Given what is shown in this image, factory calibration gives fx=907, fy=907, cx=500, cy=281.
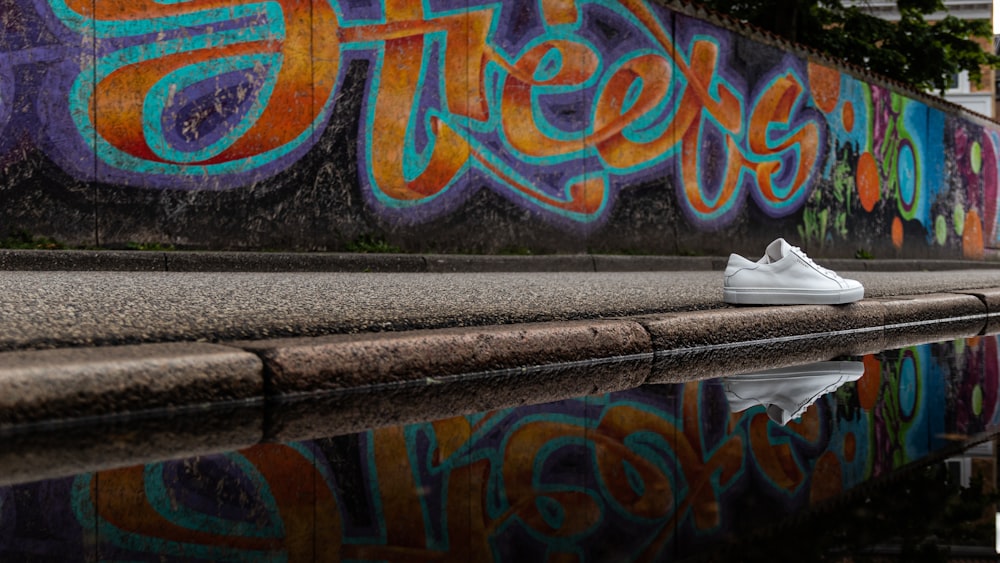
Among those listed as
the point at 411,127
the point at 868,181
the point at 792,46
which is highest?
the point at 792,46

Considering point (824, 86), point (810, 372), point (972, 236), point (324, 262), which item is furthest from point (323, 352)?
point (972, 236)

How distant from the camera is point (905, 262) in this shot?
1284 cm

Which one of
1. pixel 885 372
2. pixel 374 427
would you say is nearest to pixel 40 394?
pixel 374 427

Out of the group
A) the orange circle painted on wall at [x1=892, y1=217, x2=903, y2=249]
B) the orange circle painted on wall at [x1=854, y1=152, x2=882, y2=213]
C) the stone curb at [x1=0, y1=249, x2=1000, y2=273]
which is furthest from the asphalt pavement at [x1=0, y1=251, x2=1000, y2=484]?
the orange circle painted on wall at [x1=892, y1=217, x2=903, y2=249]

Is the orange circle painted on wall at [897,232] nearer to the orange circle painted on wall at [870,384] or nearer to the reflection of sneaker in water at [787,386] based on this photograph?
the orange circle painted on wall at [870,384]

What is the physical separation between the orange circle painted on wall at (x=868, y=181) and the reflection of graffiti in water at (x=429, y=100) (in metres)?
2.40

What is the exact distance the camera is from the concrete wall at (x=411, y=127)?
6441mm

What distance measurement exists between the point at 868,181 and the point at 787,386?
11.9 metres

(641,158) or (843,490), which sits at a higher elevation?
(641,158)

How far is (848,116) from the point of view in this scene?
12852 mm

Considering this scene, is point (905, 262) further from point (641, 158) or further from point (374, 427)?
point (374, 427)

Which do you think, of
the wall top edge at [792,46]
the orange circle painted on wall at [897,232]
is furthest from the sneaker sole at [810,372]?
the orange circle painted on wall at [897,232]

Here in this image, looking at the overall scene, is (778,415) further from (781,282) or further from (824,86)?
(824,86)

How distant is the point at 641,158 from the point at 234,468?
844cm
